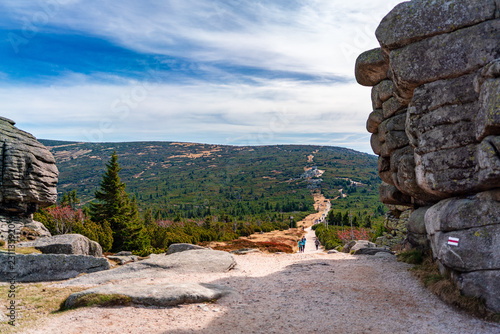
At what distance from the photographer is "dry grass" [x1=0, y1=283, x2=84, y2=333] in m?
11.3

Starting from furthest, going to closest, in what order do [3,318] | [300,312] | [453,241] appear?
[453,241] → [300,312] → [3,318]

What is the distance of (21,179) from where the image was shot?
22.9m

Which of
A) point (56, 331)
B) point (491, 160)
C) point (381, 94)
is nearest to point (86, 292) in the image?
point (56, 331)

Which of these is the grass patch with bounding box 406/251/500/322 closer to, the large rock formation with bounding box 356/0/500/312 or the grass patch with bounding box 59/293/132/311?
the large rock formation with bounding box 356/0/500/312

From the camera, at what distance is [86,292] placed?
13.7m

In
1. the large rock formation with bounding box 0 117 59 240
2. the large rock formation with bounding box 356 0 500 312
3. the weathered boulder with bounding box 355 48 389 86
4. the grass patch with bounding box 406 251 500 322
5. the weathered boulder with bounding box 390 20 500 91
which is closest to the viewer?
the grass patch with bounding box 406 251 500 322

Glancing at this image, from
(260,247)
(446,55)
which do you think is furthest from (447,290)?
(260,247)

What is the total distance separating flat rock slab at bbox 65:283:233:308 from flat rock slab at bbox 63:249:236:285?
3.85 m

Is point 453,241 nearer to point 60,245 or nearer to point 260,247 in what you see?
point 60,245

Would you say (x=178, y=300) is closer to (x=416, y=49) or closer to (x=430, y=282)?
(x=430, y=282)

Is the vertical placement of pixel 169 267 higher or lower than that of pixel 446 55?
lower

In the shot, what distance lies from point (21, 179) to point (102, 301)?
15.2 meters

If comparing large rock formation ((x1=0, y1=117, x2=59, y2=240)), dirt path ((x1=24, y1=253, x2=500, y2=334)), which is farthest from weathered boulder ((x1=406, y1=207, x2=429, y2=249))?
large rock formation ((x1=0, y1=117, x2=59, y2=240))

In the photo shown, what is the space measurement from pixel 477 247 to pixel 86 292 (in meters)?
16.4
